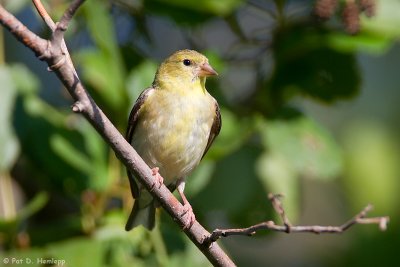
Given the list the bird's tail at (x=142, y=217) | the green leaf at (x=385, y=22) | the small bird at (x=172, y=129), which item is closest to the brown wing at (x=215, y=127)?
the small bird at (x=172, y=129)

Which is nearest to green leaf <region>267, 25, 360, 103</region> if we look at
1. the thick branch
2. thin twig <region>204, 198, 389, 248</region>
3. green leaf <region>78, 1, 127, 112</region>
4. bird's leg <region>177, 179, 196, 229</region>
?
bird's leg <region>177, 179, 196, 229</region>

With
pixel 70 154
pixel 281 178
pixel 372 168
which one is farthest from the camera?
pixel 372 168

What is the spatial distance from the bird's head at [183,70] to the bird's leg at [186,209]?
19.0 inches

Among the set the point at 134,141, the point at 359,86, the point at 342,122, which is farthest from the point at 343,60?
the point at 342,122

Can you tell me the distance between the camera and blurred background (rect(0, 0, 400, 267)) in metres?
3.94

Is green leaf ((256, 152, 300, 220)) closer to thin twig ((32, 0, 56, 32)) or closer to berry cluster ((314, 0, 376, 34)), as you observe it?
berry cluster ((314, 0, 376, 34))

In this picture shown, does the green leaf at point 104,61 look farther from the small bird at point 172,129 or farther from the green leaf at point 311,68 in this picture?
the green leaf at point 311,68

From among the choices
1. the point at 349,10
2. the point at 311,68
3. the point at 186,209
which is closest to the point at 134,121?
the point at 186,209

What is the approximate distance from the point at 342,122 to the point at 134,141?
2.97m

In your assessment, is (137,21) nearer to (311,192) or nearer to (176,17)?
(176,17)

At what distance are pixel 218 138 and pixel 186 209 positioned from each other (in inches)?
27.2

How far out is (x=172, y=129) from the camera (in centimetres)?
397

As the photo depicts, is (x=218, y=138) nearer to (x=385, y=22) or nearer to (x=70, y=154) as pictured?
(x=70, y=154)

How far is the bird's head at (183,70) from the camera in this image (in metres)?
4.15
